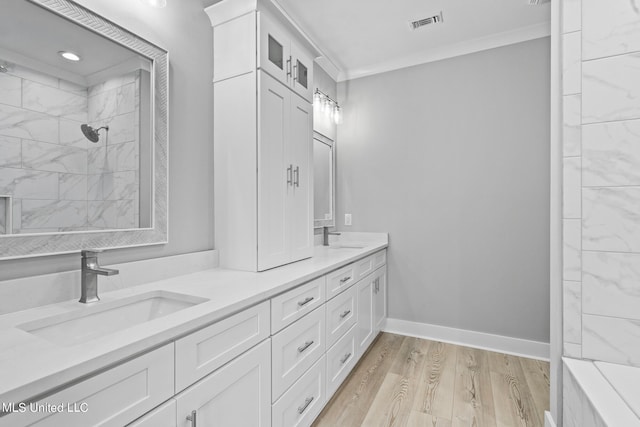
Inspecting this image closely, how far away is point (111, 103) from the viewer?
131cm

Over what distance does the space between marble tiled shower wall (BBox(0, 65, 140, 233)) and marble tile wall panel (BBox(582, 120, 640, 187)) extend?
2017mm

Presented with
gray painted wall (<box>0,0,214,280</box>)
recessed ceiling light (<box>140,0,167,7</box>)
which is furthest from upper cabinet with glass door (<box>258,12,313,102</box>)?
recessed ceiling light (<box>140,0,167,7</box>)

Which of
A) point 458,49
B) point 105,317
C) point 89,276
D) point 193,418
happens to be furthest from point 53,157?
point 458,49

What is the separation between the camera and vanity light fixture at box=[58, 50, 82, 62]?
45.9 inches

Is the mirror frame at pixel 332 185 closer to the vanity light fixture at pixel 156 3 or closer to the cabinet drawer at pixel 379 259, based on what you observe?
the cabinet drawer at pixel 379 259

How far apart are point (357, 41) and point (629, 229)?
2253mm

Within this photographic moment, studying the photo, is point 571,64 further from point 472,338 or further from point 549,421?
point 472,338

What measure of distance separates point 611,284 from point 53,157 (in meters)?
2.28

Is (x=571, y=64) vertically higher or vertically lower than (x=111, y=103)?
higher

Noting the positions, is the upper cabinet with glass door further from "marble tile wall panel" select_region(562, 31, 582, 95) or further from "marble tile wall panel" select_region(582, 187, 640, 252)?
"marble tile wall panel" select_region(582, 187, 640, 252)

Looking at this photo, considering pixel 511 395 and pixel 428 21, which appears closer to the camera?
pixel 511 395

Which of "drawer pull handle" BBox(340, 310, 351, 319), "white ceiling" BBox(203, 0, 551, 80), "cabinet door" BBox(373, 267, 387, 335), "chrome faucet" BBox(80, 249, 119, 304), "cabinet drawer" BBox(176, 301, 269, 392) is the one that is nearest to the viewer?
"cabinet drawer" BBox(176, 301, 269, 392)

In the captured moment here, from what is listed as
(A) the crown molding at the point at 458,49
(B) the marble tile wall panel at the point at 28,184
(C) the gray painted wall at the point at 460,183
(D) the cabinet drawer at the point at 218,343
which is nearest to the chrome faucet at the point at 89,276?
(B) the marble tile wall panel at the point at 28,184

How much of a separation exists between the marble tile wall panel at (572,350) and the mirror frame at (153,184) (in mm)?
1923
